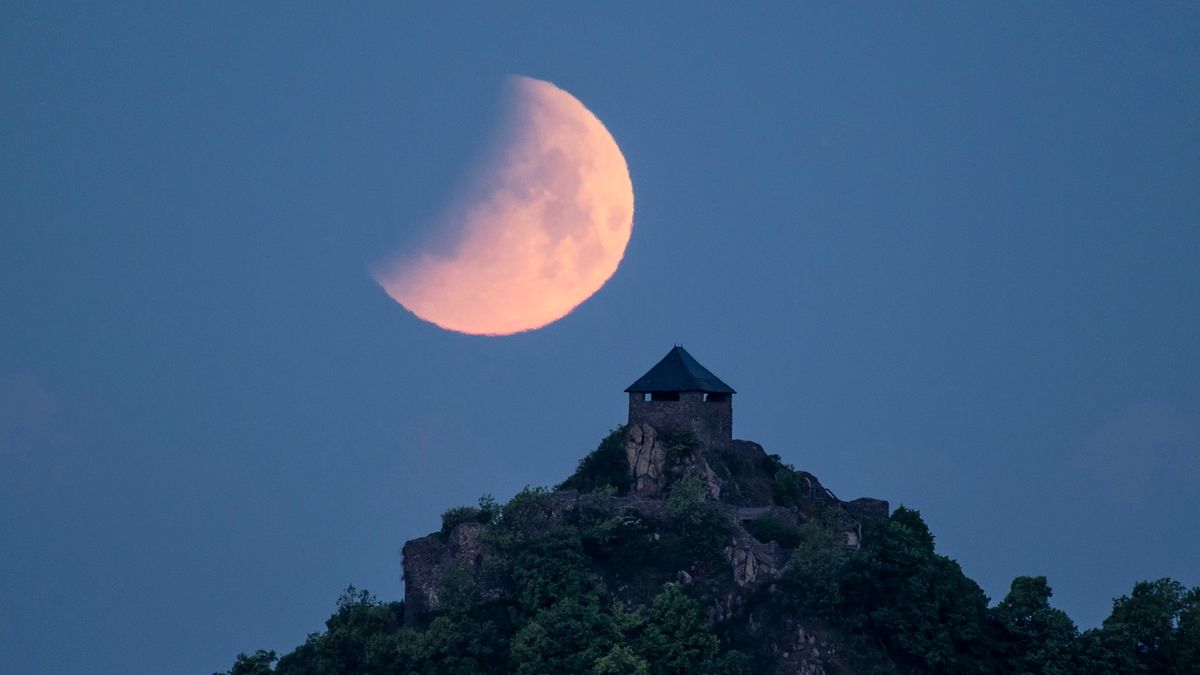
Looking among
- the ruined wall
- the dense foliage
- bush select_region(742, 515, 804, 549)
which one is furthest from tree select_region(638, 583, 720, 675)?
the ruined wall

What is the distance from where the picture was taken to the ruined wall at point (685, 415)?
69562 millimetres

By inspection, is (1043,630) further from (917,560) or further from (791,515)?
(791,515)

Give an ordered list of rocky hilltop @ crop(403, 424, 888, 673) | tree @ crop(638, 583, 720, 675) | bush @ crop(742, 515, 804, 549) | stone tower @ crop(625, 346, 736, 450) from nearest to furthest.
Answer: tree @ crop(638, 583, 720, 675) → rocky hilltop @ crop(403, 424, 888, 673) → bush @ crop(742, 515, 804, 549) → stone tower @ crop(625, 346, 736, 450)

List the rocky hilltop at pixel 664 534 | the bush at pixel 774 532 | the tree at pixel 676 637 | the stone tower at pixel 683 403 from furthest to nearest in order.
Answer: the stone tower at pixel 683 403 → the bush at pixel 774 532 → the rocky hilltop at pixel 664 534 → the tree at pixel 676 637

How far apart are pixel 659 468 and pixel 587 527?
4929 millimetres

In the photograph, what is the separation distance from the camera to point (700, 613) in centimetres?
6138

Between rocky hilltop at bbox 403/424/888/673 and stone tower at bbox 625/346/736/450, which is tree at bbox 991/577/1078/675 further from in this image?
stone tower at bbox 625/346/736/450

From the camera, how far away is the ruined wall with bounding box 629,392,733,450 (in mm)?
69562

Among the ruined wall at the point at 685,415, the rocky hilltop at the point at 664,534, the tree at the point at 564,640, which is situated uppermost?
the ruined wall at the point at 685,415

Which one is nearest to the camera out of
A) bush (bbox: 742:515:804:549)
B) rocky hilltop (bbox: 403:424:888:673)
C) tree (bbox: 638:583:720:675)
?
tree (bbox: 638:583:720:675)

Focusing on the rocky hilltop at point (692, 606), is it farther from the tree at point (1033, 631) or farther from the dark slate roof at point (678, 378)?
the dark slate roof at point (678, 378)

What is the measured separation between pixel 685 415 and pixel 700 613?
10373 millimetres

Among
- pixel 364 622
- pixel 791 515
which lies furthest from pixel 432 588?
pixel 791 515

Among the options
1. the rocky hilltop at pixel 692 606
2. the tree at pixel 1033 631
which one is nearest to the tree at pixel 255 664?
the rocky hilltop at pixel 692 606
